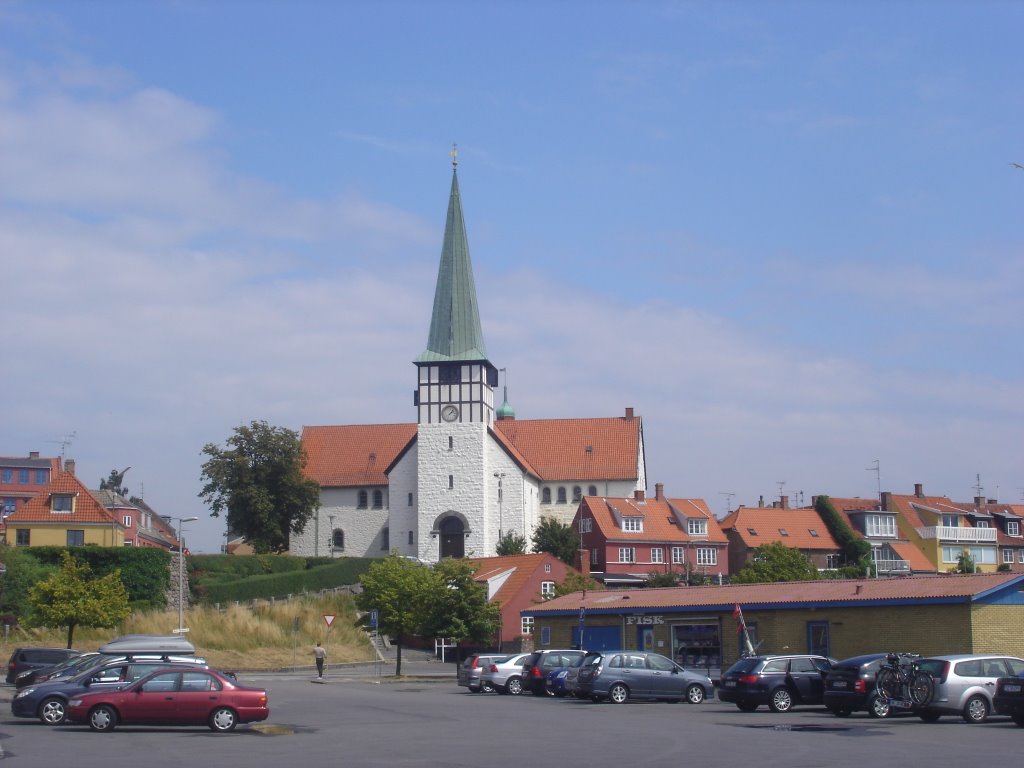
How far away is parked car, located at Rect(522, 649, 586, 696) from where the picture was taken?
1487 inches

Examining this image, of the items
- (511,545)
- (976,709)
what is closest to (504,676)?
(976,709)

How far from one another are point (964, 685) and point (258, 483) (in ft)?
216

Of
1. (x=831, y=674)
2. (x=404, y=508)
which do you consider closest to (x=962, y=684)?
(x=831, y=674)

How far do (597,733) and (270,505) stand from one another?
64.0 meters

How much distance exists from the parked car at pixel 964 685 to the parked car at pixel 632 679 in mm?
8983

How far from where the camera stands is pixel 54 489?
231 ft

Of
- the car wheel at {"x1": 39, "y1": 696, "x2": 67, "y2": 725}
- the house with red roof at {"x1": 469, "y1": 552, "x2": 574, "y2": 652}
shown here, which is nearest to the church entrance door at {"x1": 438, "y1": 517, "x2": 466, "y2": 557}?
the house with red roof at {"x1": 469, "y1": 552, "x2": 574, "y2": 652}

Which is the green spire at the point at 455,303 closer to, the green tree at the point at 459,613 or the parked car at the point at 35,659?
the green tree at the point at 459,613

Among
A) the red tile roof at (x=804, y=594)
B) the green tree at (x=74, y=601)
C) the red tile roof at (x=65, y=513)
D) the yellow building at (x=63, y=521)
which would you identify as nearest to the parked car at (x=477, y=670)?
the red tile roof at (x=804, y=594)

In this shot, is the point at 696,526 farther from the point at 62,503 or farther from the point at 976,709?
the point at 976,709

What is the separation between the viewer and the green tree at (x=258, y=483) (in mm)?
84812

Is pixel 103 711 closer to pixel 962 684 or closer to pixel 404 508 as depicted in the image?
pixel 962 684

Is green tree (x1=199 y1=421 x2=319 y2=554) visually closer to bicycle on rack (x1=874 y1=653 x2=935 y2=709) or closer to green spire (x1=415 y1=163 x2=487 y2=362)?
green spire (x1=415 y1=163 x2=487 y2=362)

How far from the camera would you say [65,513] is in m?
69.5
